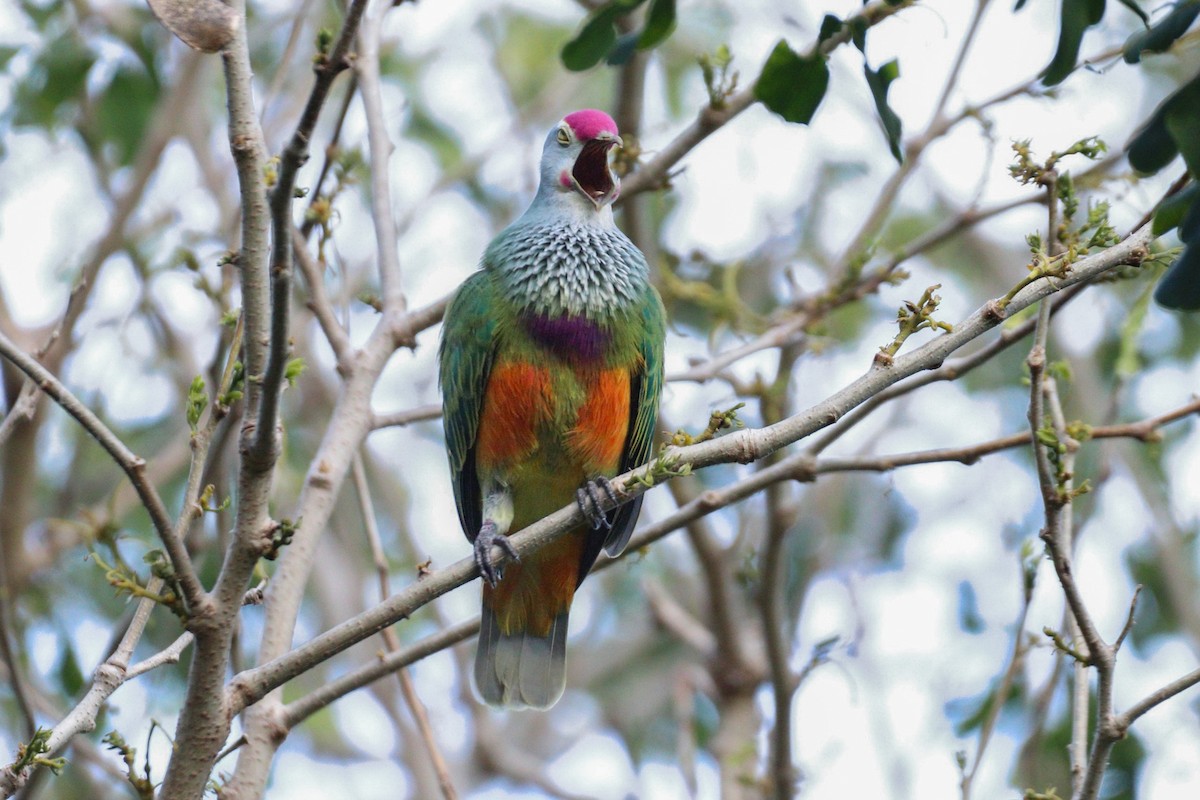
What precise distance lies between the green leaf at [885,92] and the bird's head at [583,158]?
147 centimetres

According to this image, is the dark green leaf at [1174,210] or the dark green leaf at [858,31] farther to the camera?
the dark green leaf at [858,31]

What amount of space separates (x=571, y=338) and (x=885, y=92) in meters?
1.48

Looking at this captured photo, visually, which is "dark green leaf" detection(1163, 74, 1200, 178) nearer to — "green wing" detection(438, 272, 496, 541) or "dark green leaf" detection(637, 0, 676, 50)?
"dark green leaf" detection(637, 0, 676, 50)

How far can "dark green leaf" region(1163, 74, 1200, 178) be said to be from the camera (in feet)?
7.34

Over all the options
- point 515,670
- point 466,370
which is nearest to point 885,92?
point 466,370

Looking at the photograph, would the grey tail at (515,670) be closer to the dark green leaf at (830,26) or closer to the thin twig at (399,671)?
the thin twig at (399,671)

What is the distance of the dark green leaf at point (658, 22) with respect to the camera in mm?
2738

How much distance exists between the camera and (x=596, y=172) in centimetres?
448

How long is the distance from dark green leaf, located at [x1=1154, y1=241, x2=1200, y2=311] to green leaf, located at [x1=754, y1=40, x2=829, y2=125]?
903 millimetres

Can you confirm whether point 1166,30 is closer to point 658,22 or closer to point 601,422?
point 658,22

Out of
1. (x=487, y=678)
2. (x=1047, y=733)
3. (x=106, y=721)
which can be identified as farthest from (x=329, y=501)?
(x=1047, y=733)

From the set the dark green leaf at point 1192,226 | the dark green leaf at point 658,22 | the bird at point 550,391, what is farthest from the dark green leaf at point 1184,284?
the bird at point 550,391

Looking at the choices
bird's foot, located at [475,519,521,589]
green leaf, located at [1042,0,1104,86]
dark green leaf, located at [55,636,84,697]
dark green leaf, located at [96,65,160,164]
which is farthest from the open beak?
dark green leaf, located at [96,65,160,164]

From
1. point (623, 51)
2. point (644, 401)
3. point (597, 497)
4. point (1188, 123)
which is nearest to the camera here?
point (1188, 123)
